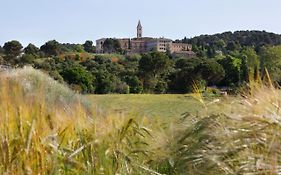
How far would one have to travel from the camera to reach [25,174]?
8.97 feet

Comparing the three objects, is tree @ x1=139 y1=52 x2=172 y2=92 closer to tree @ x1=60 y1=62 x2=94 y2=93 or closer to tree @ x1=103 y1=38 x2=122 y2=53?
tree @ x1=60 y1=62 x2=94 y2=93

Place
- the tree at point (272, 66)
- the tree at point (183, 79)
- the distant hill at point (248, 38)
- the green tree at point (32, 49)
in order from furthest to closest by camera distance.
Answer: the distant hill at point (248, 38) < the green tree at point (32, 49) < the tree at point (183, 79) < the tree at point (272, 66)

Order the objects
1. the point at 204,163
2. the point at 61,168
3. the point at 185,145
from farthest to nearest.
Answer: the point at 185,145 → the point at 61,168 → the point at 204,163

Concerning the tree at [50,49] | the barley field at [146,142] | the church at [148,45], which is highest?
the barley field at [146,142]

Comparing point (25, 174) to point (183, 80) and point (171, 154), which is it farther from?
point (183, 80)

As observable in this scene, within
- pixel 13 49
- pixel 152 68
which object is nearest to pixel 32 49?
pixel 13 49

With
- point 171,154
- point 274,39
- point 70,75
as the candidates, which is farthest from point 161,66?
point 274,39

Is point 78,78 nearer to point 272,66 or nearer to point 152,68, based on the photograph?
point 152,68

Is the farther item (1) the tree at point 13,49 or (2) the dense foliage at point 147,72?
(1) the tree at point 13,49

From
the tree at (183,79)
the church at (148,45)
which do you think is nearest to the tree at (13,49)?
the tree at (183,79)

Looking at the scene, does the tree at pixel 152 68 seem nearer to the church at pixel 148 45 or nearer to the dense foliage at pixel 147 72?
the dense foliage at pixel 147 72

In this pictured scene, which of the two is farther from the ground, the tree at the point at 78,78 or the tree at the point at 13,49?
the tree at the point at 13,49

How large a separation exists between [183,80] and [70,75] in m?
6.03

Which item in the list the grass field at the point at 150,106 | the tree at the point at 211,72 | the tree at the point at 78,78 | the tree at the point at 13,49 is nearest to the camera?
the grass field at the point at 150,106
